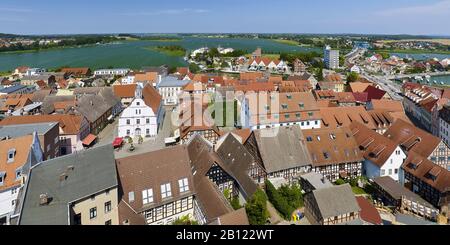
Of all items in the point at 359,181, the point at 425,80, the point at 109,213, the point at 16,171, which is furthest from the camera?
the point at 425,80

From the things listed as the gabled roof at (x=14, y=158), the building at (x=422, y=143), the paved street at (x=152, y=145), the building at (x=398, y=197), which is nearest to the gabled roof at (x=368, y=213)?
the building at (x=398, y=197)

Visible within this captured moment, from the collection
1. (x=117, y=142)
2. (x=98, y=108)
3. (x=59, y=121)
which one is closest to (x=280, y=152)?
(x=117, y=142)

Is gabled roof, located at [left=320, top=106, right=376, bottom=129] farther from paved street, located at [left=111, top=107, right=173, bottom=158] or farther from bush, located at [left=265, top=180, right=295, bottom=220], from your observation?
paved street, located at [left=111, top=107, right=173, bottom=158]

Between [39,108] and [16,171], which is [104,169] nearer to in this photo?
[16,171]

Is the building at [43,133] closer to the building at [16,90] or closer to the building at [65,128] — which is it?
the building at [65,128]

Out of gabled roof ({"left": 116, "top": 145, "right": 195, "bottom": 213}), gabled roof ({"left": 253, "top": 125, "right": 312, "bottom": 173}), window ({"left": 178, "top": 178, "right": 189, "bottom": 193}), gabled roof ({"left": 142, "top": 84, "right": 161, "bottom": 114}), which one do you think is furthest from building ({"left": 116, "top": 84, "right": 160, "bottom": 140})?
window ({"left": 178, "top": 178, "right": 189, "bottom": 193})
